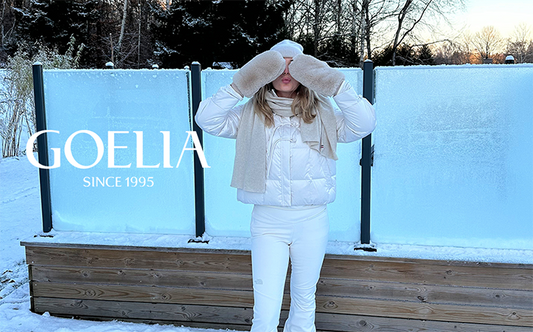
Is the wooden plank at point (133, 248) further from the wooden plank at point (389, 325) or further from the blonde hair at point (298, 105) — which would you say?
the blonde hair at point (298, 105)

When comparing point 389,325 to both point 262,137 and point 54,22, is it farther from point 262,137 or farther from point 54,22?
point 54,22

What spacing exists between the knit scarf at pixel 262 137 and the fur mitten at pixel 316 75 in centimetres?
17

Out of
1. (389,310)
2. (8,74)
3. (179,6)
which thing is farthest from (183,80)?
(179,6)

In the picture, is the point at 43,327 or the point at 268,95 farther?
the point at 43,327

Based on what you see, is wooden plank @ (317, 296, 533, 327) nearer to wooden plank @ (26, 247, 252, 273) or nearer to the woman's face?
wooden plank @ (26, 247, 252, 273)

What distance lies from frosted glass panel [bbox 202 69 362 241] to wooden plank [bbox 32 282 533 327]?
39 centimetres

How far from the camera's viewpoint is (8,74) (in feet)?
34.0

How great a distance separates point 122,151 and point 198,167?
531 mm

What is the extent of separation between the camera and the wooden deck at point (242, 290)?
252 cm

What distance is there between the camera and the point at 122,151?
292cm

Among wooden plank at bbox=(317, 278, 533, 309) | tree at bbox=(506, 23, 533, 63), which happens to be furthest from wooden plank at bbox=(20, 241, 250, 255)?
tree at bbox=(506, 23, 533, 63)

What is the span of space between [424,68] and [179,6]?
1438 cm

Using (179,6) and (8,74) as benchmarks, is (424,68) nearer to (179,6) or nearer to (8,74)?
(8,74)

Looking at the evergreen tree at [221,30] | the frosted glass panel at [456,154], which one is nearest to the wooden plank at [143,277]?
the frosted glass panel at [456,154]
